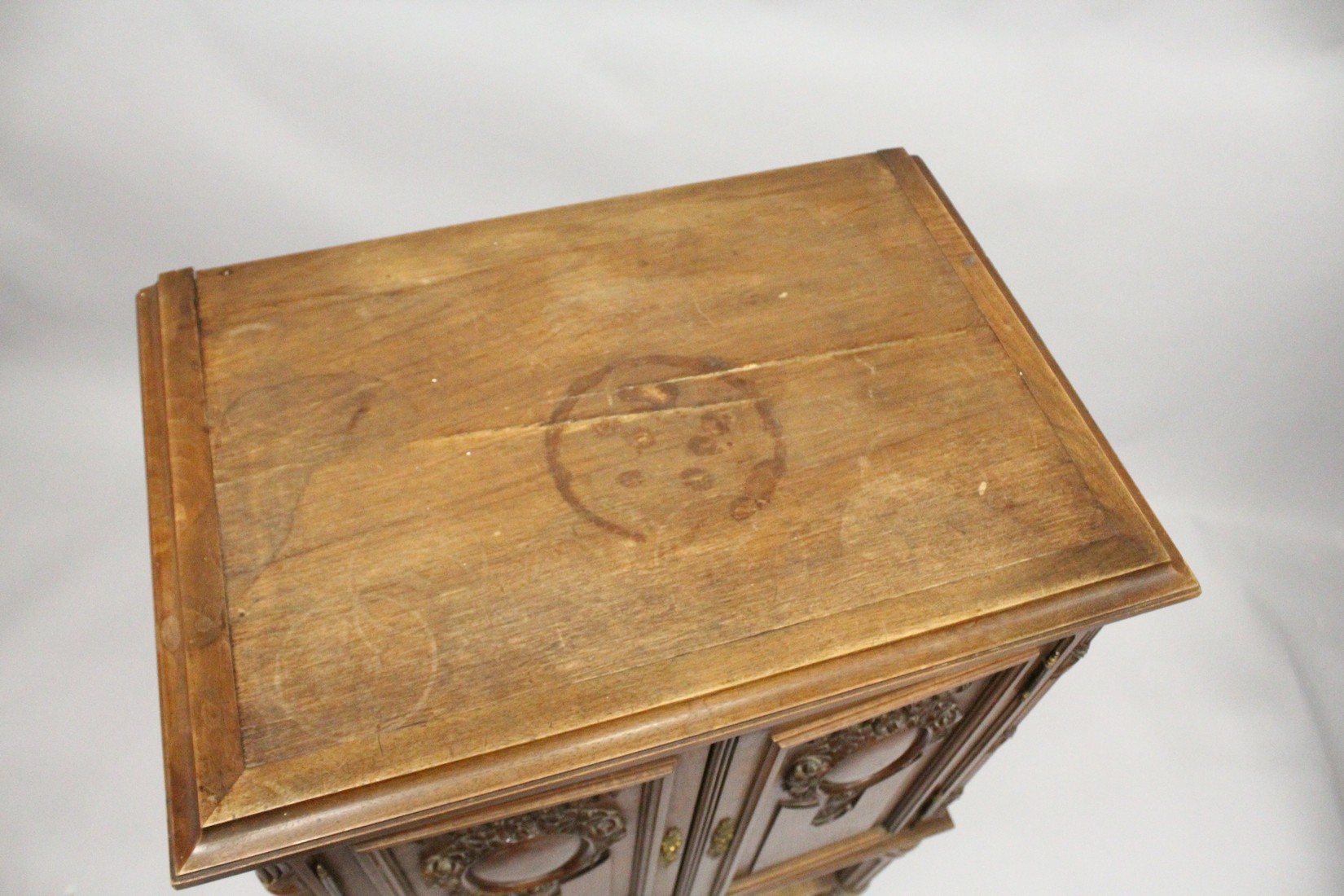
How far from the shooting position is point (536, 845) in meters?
1.14

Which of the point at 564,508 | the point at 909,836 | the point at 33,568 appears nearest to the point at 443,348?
the point at 564,508

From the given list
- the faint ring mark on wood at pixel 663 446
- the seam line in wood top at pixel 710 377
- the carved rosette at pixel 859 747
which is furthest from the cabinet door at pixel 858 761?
the seam line in wood top at pixel 710 377

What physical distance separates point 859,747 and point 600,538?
358mm

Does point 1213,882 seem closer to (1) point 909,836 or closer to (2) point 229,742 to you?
(1) point 909,836

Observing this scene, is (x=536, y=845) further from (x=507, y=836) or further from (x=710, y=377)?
(x=710, y=377)

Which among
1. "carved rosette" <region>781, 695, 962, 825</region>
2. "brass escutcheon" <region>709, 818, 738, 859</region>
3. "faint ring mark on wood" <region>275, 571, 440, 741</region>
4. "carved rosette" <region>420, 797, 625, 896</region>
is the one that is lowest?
"carved rosette" <region>420, 797, 625, 896</region>

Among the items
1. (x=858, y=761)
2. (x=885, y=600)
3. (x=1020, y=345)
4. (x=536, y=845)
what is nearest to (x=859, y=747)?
(x=858, y=761)

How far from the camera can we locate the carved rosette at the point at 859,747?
1.16m

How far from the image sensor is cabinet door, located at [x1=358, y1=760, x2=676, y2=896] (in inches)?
40.8

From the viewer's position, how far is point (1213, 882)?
1.72 m

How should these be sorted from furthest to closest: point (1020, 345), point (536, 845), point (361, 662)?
point (1020, 345) → point (536, 845) → point (361, 662)

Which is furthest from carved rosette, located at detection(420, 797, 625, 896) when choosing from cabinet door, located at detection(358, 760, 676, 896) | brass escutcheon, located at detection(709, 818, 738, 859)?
brass escutcheon, located at detection(709, 818, 738, 859)

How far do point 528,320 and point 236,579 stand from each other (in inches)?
16.1

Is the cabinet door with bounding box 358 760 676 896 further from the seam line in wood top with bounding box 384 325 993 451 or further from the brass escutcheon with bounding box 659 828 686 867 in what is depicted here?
the seam line in wood top with bounding box 384 325 993 451
